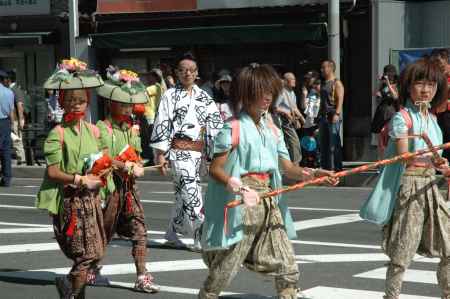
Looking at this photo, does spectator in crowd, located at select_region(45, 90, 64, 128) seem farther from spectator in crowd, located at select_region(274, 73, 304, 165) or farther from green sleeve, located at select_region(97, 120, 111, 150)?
green sleeve, located at select_region(97, 120, 111, 150)

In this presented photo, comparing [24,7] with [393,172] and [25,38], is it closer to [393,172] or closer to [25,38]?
[25,38]

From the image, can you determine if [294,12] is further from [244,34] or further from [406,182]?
[406,182]

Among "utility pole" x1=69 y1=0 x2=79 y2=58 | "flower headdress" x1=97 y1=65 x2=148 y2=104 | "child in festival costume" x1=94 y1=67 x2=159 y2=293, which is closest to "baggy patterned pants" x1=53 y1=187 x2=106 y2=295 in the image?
"child in festival costume" x1=94 y1=67 x2=159 y2=293

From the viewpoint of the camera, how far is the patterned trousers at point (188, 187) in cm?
905

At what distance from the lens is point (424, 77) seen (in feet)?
20.5

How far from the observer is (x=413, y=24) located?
66.3 ft

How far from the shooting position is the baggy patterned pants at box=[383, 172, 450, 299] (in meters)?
6.15

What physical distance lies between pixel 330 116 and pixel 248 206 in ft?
32.7

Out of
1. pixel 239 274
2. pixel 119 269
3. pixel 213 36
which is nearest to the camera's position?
pixel 239 274

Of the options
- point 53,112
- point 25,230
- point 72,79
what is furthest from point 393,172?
point 53,112

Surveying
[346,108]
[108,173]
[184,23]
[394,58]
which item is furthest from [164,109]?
[184,23]

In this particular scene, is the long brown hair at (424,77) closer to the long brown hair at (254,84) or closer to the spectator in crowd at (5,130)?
the long brown hair at (254,84)

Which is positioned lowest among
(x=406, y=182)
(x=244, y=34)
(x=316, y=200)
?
(x=316, y=200)

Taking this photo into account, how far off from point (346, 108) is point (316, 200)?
7141 mm
